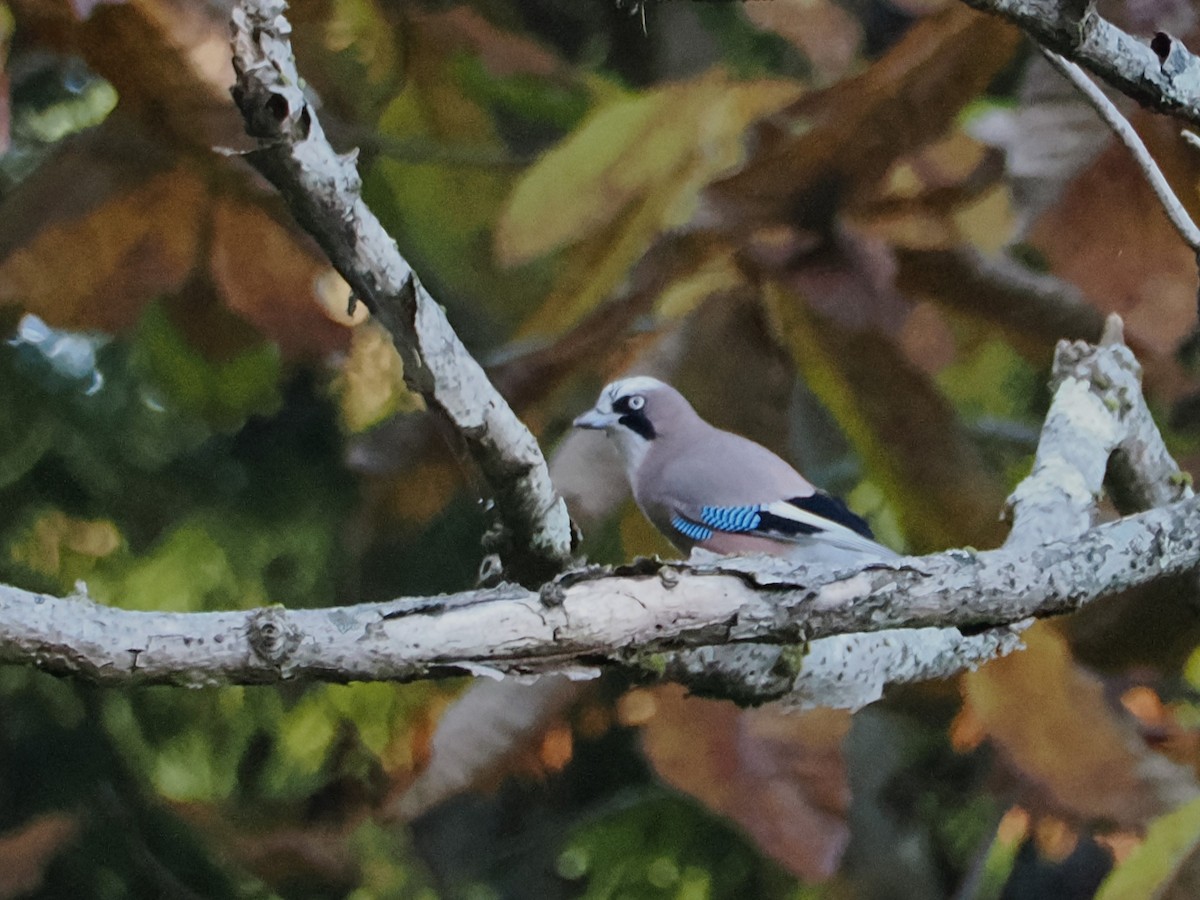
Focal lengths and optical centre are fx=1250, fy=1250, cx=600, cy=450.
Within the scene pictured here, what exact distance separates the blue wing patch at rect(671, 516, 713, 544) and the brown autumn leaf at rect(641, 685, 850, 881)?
0.07 meters

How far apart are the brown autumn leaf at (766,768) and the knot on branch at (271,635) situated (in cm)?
29

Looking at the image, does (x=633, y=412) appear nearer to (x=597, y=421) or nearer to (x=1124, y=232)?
(x=597, y=421)

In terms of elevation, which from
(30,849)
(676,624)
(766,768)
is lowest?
(30,849)

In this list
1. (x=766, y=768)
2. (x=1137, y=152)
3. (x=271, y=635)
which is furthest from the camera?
(x=766, y=768)

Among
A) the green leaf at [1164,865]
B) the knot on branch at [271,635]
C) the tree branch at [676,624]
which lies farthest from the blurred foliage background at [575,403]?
the knot on branch at [271,635]

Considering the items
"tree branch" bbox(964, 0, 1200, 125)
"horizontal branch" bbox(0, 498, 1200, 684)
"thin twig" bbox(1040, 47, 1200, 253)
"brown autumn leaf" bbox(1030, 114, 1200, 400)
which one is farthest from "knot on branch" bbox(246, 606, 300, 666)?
"brown autumn leaf" bbox(1030, 114, 1200, 400)

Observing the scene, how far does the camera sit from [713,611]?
36 centimetres

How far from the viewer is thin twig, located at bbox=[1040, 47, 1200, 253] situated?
46 centimetres

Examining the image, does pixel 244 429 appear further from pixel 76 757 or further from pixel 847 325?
pixel 847 325

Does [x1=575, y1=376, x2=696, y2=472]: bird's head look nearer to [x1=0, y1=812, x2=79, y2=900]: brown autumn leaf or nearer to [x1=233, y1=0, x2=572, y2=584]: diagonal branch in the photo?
[x1=233, y1=0, x2=572, y2=584]: diagonal branch

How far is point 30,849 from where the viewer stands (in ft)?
2.02

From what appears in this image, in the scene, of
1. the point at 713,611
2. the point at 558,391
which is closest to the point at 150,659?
the point at 713,611

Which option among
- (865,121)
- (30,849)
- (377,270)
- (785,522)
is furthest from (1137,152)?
(30,849)

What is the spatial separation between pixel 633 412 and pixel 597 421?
0.7 inches
